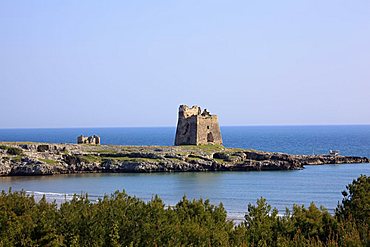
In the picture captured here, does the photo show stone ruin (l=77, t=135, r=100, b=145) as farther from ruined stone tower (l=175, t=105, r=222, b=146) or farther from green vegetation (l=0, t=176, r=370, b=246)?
green vegetation (l=0, t=176, r=370, b=246)

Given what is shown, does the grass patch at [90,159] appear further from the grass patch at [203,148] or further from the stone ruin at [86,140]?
the stone ruin at [86,140]

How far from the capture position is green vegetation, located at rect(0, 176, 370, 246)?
21438mm

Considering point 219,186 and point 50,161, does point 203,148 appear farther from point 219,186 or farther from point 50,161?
point 219,186

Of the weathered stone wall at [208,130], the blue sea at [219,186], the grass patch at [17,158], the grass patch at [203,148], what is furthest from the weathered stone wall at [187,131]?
the grass patch at [17,158]

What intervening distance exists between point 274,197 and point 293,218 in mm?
26380

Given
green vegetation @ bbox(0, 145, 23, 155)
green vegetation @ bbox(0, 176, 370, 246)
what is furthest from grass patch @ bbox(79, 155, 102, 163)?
green vegetation @ bbox(0, 176, 370, 246)

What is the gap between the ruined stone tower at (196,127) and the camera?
91750 millimetres

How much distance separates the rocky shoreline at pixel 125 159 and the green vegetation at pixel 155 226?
46.1 meters

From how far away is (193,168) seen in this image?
252ft

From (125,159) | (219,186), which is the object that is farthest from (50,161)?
(219,186)

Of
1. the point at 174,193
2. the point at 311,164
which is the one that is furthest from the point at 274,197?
the point at 311,164

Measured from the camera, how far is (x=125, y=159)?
3046 inches

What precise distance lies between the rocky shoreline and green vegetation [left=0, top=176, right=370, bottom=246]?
151 ft

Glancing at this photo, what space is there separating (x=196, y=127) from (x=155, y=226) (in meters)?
68.6
